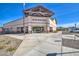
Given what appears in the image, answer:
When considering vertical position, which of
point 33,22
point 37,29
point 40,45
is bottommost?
point 40,45

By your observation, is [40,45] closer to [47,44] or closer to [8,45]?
[47,44]

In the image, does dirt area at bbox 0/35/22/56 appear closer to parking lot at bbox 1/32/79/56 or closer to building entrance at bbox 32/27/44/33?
parking lot at bbox 1/32/79/56

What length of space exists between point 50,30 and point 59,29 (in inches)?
6.1

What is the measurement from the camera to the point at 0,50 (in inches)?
142

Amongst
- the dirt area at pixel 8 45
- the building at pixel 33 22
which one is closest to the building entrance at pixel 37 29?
the building at pixel 33 22

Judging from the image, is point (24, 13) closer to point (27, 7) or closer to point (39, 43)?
point (27, 7)

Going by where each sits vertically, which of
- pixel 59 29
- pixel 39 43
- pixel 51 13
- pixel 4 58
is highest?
pixel 51 13

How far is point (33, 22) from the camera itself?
3.64 m

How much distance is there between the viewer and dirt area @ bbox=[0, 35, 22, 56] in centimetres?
359

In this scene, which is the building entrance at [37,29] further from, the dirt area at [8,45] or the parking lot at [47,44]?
the dirt area at [8,45]

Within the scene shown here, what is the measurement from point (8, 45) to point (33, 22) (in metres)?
0.57

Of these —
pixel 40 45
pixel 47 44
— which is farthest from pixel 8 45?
pixel 47 44

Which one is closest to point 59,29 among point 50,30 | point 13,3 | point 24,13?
point 50,30

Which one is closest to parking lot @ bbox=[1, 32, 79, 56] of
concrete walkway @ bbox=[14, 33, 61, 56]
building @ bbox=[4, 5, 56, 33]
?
concrete walkway @ bbox=[14, 33, 61, 56]
